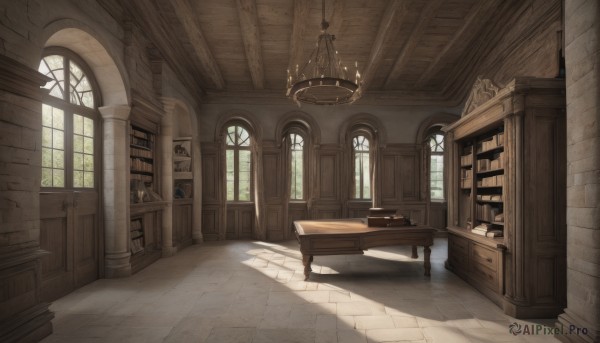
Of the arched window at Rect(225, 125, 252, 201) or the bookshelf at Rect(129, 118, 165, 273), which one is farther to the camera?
A: the arched window at Rect(225, 125, 252, 201)

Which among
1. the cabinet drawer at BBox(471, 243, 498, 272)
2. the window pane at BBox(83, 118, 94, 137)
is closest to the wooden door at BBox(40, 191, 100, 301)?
the window pane at BBox(83, 118, 94, 137)

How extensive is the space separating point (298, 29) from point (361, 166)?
4789 millimetres

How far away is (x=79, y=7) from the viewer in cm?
423

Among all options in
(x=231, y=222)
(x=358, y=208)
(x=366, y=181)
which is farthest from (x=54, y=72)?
(x=366, y=181)

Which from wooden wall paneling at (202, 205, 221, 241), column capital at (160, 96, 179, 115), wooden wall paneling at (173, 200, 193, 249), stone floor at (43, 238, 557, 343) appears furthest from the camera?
wooden wall paneling at (202, 205, 221, 241)

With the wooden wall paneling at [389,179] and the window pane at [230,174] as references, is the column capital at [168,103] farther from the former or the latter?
the wooden wall paneling at [389,179]

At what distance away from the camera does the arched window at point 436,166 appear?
9664 mm

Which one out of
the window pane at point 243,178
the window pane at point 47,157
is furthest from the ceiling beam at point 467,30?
the window pane at point 47,157

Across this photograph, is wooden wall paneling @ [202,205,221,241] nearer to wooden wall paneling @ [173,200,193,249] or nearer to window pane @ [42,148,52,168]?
wooden wall paneling @ [173,200,193,249]

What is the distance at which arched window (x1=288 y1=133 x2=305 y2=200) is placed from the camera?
31.4 feet

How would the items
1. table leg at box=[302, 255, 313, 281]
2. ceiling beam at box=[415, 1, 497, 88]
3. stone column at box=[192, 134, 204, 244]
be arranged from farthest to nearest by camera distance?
stone column at box=[192, 134, 204, 244]
ceiling beam at box=[415, 1, 497, 88]
table leg at box=[302, 255, 313, 281]

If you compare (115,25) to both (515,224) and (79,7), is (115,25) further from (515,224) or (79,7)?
(515,224)

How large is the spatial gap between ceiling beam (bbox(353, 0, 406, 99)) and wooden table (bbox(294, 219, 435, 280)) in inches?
82.5

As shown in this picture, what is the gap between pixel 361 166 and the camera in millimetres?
9664
